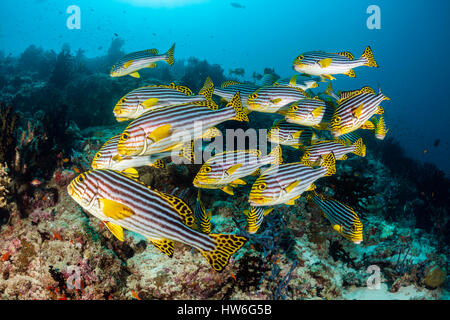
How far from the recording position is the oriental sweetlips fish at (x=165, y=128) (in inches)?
96.0

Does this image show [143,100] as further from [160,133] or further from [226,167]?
[226,167]

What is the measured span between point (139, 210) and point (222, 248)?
37.2 inches

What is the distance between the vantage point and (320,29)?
133 meters

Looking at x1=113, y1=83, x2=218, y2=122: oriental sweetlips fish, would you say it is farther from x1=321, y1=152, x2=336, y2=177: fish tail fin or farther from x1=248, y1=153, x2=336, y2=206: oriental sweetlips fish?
x1=321, y1=152, x2=336, y2=177: fish tail fin

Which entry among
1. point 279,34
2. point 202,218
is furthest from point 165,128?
point 279,34

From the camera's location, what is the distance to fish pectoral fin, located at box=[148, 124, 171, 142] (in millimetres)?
2369

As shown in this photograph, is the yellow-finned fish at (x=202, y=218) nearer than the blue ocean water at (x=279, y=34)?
Yes

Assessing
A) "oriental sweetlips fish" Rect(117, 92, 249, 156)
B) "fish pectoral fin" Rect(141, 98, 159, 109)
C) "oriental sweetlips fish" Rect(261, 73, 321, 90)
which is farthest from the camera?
"oriental sweetlips fish" Rect(261, 73, 321, 90)

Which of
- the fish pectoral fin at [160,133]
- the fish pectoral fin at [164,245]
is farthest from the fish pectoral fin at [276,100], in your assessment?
A: the fish pectoral fin at [164,245]

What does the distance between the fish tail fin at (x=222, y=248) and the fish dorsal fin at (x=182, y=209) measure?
0.86 feet

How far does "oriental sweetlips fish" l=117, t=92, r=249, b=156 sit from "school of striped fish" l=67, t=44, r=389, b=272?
1 centimetres

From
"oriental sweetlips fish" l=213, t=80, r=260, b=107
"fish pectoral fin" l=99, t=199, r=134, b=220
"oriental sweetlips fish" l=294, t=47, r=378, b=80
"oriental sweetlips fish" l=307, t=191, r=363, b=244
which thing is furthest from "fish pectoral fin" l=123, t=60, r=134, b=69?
"oriental sweetlips fish" l=307, t=191, r=363, b=244

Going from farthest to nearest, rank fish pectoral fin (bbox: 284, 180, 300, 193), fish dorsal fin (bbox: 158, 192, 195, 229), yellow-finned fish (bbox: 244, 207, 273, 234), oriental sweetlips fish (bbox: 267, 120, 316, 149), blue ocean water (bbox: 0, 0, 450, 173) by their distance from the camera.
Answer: blue ocean water (bbox: 0, 0, 450, 173) < oriental sweetlips fish (bbox: 267, 120, 316, 149) < yellow-finned fish (bbox: 244, 207, 273, 234) < fish pectoral fin (bbox: 284, 180, 300, 193) < fish dorsal fin (bbox: 158, 192, 195, 229)

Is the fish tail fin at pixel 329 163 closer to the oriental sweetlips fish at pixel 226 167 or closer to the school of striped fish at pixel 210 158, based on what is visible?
the school of striped fish at pixel 210 158
